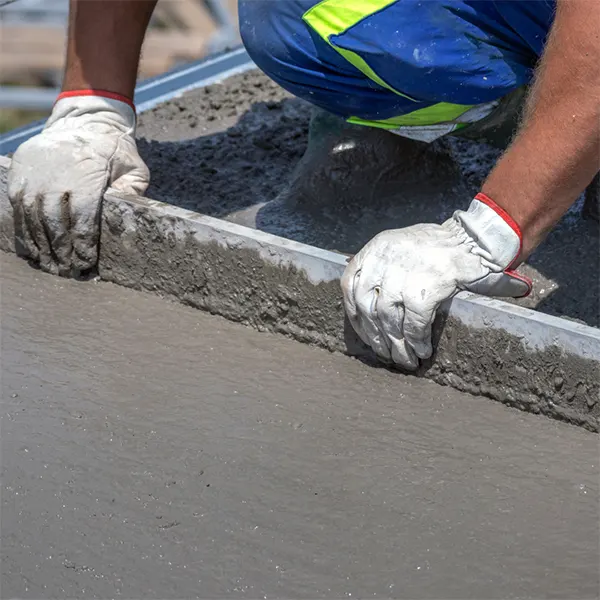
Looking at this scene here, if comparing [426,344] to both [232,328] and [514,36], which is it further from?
[514,36]

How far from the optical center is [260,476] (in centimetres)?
181

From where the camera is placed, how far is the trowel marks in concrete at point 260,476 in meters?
1.59

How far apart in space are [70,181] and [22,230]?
18 cm

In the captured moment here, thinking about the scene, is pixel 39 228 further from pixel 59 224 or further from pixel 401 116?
pixel 401 116

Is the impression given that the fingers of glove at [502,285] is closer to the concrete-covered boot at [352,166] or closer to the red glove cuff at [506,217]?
the red glove cuff at [506,217]

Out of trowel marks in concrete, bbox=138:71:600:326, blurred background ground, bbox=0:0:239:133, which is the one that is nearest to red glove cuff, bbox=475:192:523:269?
trowel marks in concrete, bbox=138:71:600:326

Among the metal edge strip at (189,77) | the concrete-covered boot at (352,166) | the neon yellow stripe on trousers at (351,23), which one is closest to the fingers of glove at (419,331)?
the neon yellow stripe on trousers at (351,23)

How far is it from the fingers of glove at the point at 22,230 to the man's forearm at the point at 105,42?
32 centimetres

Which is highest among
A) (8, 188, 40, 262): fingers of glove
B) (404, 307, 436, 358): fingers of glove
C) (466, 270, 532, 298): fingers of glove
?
(466, 270, 532, 298): fingers of glove

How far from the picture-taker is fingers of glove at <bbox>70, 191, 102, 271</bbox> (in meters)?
2.31

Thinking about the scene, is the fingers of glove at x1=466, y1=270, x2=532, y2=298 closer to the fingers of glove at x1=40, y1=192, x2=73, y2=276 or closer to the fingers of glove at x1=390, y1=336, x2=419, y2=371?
the fingers of glove at x1=390, y1=336, x2=419, y2=371

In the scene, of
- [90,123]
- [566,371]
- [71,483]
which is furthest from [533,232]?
[90,123]

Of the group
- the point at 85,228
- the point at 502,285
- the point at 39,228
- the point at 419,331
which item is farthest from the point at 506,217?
the point at 39,228

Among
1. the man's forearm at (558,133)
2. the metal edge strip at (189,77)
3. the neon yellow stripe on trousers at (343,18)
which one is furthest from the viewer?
the metal edge strip at (189,77)
